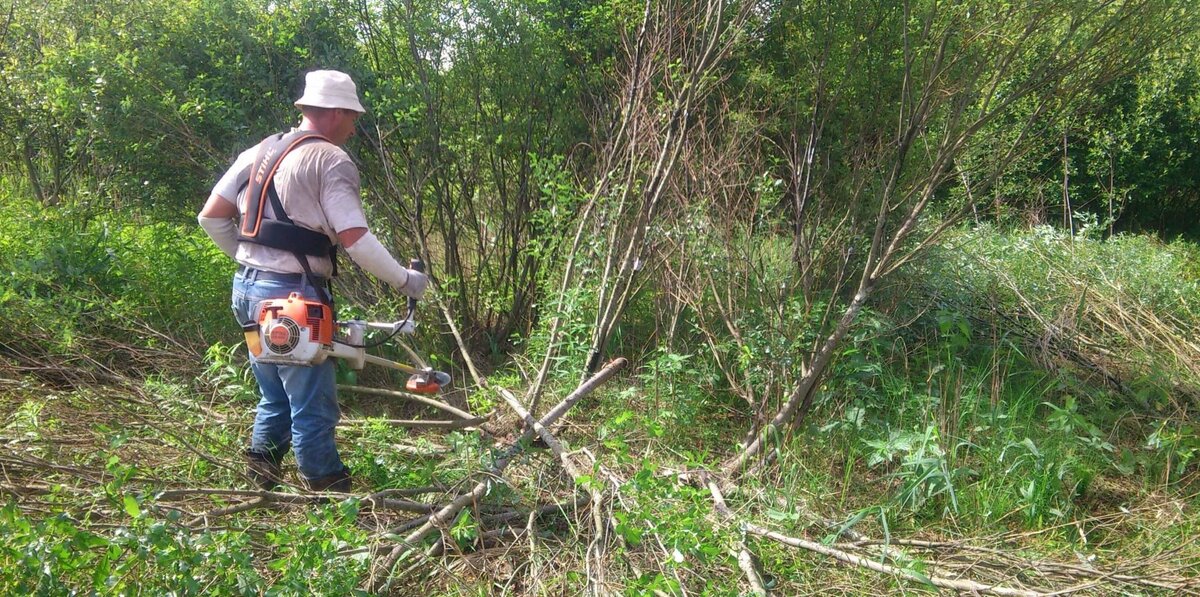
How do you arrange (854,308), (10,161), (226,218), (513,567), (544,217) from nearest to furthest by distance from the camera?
(513,567), (226,218), (854,308), (544,217), (10,161)

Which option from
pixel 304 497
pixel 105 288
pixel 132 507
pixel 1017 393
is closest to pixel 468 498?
pixel 304 497

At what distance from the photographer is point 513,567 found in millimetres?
3285

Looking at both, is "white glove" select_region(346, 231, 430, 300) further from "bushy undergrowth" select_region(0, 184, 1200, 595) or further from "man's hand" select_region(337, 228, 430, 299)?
"bushy undergrowth" select_region(0, 184, 1200, 595)

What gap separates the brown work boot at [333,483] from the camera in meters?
3.53

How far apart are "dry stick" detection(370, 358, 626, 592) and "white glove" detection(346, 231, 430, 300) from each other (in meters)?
0.84

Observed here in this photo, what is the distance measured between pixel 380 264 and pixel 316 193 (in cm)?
37

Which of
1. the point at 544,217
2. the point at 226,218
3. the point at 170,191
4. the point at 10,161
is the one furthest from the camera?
the point at 10,161

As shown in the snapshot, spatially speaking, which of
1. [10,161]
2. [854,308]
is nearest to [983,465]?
[854,308]

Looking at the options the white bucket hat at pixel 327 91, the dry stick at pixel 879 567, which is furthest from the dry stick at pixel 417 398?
the dry stick at pixel 879 567

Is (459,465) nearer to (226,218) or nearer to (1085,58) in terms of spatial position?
(226,218)

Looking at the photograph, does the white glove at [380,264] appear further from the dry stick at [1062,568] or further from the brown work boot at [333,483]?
the dry stick at [1062,568]

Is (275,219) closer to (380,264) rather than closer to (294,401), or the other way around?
(380,264)

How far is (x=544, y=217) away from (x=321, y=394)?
6.13 ft

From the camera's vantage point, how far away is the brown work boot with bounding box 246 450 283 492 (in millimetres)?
3562
